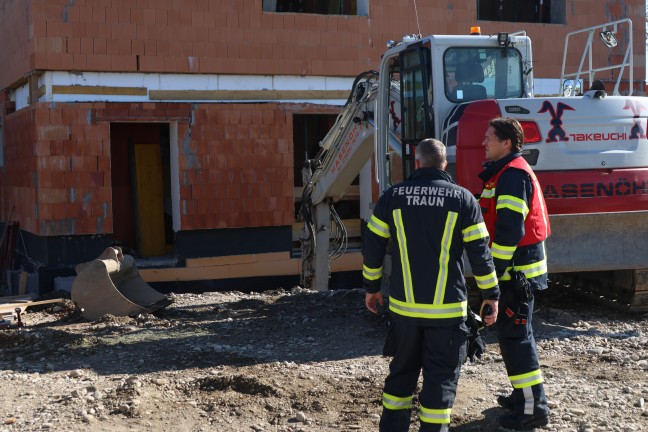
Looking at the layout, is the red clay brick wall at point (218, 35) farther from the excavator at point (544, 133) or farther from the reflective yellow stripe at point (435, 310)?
the reflective yellow stripe at point (435, 310)

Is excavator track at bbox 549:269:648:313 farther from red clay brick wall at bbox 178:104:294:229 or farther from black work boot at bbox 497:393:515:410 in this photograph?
red clay brick wall at bbox 178:104:294:229

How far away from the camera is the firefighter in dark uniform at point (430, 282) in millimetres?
5125

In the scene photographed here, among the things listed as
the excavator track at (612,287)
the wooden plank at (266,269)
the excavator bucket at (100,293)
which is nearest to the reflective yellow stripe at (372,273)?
the excavator track at (612,287)

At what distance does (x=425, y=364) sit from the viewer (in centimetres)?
518

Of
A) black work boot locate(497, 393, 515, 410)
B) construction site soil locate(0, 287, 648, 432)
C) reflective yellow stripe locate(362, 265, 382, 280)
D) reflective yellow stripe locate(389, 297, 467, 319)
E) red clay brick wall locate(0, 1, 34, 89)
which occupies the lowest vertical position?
construction site soil locate(0, 287, 648, 432)

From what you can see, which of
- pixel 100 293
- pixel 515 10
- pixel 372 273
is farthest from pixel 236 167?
pixel 372 273

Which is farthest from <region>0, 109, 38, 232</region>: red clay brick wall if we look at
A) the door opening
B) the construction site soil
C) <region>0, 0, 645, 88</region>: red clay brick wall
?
the construction site soil

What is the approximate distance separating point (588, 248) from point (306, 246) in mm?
3866

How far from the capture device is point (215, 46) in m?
13.5

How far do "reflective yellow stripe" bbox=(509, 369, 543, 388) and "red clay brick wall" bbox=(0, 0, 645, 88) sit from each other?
8.88 meters

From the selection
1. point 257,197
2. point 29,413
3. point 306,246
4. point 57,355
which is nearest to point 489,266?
point 29,413

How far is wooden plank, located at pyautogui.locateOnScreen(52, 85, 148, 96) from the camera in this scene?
12710 mm

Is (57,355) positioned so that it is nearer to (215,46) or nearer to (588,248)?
(588,248)

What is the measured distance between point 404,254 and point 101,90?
8.78 metres
